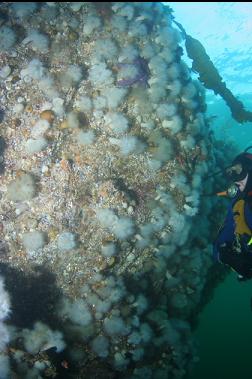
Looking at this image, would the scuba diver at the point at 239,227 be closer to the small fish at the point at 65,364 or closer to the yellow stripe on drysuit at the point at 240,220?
the yellow stripe on drysuit at the point at 240,220

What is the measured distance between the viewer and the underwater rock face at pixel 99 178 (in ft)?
16.8

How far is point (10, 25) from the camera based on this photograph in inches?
205

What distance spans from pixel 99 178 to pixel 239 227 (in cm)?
228

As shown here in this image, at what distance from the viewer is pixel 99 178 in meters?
5.37

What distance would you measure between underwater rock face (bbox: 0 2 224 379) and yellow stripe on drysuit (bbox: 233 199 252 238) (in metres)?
0.84

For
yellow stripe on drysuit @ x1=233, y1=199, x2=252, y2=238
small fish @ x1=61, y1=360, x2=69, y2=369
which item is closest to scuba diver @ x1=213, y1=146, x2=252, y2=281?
yellow stripe on drysuit @ x1=233, y1=199, x2=252, y2=238

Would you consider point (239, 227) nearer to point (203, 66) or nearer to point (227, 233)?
point (227, 233)

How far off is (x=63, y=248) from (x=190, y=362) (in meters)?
3.25

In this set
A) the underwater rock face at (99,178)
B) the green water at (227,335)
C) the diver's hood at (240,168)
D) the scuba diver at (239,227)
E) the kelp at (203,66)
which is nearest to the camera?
the underwater rock face at (99,178)

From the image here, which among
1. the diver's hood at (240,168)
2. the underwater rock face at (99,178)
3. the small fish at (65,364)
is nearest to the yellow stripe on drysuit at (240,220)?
the diver's hood at (240,168)

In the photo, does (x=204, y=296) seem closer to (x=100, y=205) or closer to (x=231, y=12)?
(x=100, y=205)

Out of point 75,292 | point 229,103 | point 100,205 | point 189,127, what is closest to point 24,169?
point 100,205

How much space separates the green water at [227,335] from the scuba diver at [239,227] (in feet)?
79.5

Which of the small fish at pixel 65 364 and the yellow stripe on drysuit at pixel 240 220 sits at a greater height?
the yellow stripe on drysuit at pixel 240 220
